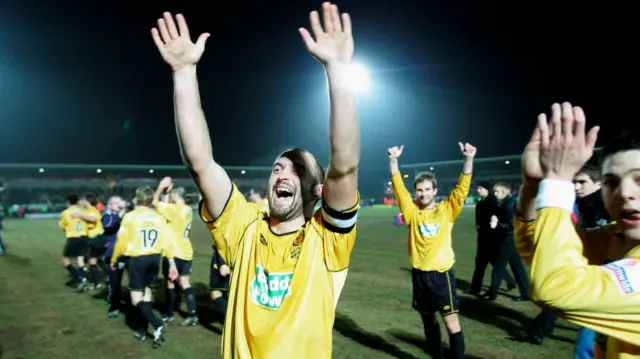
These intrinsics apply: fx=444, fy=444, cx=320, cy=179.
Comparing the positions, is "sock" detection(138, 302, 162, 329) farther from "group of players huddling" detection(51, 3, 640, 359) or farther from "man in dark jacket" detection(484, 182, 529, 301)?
"man in dark jacket" detection(484, 182, 529, 301)

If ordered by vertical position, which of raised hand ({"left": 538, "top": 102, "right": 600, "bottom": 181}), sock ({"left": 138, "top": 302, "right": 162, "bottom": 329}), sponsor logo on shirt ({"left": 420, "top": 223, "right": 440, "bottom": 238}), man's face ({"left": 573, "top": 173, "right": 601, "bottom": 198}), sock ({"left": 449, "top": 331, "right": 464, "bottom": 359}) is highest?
man's face ({"left": 573, "top": 173, "right": 601, "bottom": 198})

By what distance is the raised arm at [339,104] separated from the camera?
2.10 meters

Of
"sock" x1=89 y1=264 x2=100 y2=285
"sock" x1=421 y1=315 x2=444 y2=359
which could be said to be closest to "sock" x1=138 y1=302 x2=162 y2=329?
"sock" x1=421 y1=315 x2=444 y2=359

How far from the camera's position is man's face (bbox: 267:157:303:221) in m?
2.62

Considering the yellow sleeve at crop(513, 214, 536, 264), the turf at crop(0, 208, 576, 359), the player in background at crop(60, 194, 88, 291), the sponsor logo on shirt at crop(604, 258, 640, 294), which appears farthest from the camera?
the player in background at crop(60, 194, 88, 291)

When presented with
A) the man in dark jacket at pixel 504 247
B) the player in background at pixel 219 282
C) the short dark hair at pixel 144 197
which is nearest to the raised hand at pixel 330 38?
the player in background at pixel 219 282

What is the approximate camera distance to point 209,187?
8.52 ft

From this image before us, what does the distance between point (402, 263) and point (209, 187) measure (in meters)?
12.1

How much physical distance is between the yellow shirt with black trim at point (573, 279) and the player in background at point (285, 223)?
0.88 m

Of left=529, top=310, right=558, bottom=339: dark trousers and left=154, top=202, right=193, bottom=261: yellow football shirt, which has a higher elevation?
left=154, top=202, right=193, bottom=261: yellow football shirt

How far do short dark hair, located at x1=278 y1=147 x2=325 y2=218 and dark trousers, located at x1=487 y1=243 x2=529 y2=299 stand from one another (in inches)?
314

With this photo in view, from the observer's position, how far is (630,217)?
170cm

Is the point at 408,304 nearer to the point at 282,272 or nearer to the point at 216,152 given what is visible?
the point at 282,272

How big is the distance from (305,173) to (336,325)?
225 inches
